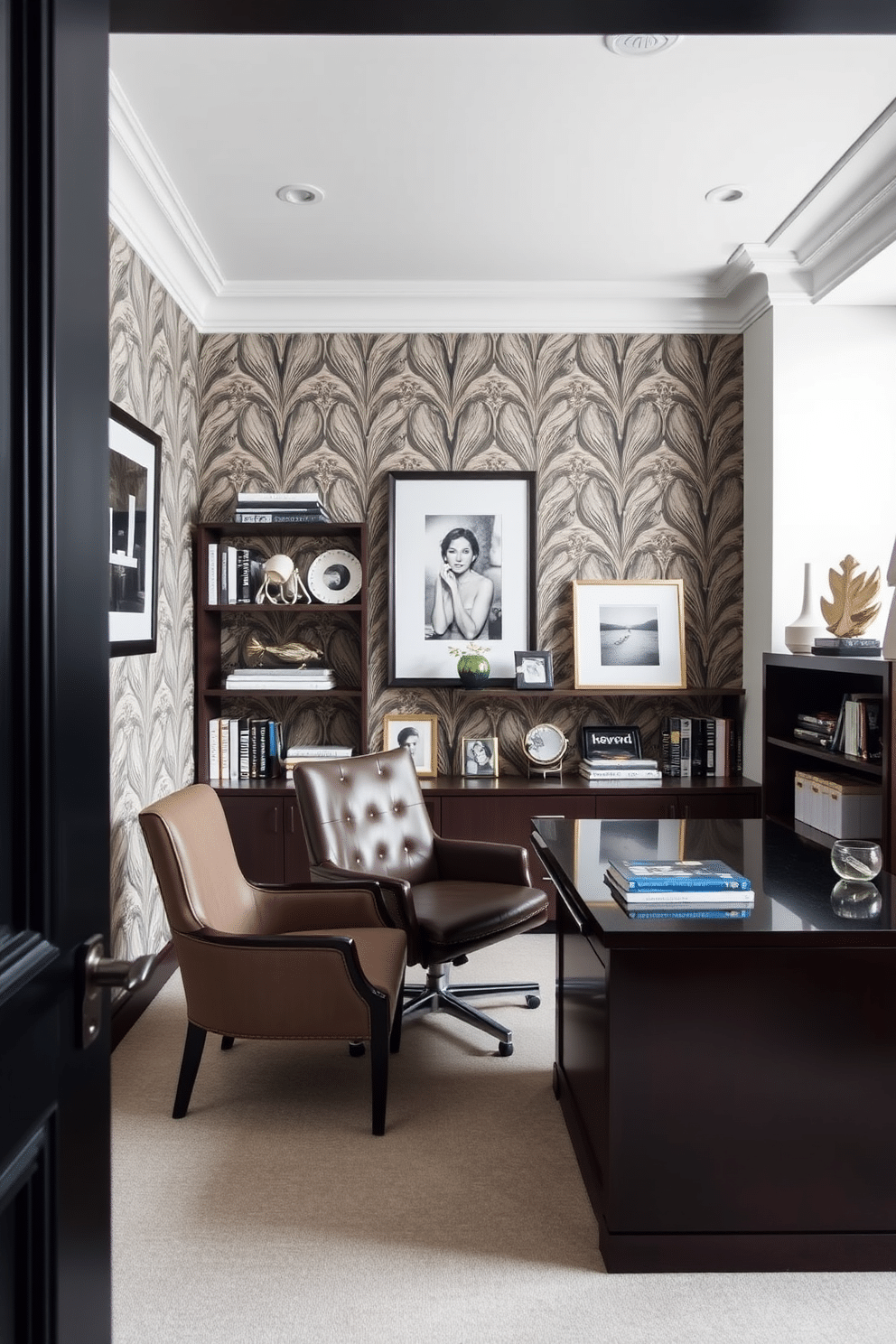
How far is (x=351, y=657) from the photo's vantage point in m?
4.89

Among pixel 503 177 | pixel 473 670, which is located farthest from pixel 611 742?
pixel 503 177

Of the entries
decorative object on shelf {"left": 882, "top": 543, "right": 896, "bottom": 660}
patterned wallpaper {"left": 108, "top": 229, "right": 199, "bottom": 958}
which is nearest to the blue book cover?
decorative object on shelf {"left": 882, "top": 543, "right": 896, "bottom": 660}

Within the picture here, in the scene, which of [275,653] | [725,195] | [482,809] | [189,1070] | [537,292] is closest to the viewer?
[189,1070]

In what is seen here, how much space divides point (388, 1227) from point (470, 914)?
3.51 feet

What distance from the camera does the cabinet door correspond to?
4438 mm

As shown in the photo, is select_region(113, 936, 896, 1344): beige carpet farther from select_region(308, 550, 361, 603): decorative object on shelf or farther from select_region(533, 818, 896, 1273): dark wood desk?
select_region(308, 550, 361, 603): decorative object on shelf

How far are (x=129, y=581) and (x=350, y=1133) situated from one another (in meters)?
1.93

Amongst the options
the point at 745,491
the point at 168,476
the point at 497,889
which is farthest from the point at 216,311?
the point at 497,889

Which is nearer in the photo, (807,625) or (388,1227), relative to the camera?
(388,1227)

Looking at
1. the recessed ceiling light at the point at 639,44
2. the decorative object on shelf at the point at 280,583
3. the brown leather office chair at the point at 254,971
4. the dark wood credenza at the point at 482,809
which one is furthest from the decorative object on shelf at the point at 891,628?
the decorative object on shelf at the point at 280,583

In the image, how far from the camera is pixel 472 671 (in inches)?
184

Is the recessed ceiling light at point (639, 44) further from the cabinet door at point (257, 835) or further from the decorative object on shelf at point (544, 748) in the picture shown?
the cabinet door at point (257, 835)

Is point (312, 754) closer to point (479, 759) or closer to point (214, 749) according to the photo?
point (214, 749)

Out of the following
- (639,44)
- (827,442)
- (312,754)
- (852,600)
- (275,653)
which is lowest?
(312,754)
